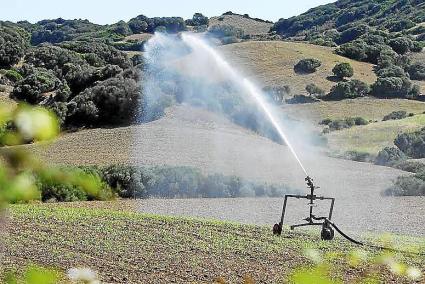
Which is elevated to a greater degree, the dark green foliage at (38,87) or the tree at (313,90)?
the tree at (313,90)

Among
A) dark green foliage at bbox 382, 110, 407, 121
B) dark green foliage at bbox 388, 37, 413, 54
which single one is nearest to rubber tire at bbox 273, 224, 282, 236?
dark green foliage at bbox 382, 110, 407, 121

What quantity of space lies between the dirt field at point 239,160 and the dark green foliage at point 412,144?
365cm

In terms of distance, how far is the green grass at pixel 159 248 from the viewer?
9.74 m

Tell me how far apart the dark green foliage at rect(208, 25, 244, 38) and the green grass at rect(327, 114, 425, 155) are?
47.8 m

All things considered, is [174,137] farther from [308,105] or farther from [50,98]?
[308,105]

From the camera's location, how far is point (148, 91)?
31906 millimetres

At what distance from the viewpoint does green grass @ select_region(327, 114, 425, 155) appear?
3314cm

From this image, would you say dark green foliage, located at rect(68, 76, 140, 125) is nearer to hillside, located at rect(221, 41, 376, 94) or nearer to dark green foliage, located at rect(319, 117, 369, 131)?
dark green foliage, located at rect(319, 117, 369, 131)

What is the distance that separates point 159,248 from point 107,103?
64.1ft

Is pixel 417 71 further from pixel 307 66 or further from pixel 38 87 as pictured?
pixel 38 87

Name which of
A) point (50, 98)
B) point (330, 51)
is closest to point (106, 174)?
point (50, 98)

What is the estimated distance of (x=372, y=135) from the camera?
117 ft

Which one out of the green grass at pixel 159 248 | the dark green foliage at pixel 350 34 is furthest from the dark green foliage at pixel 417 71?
the green grass at pixel 159 248

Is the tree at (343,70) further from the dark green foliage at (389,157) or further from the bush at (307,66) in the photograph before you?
the dark green foliage at (389,157)
